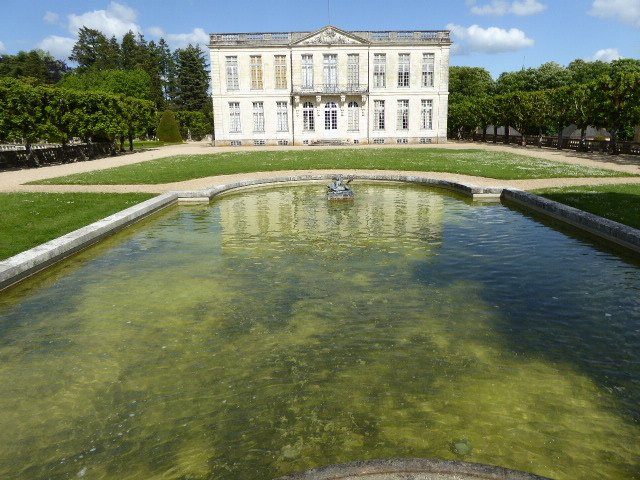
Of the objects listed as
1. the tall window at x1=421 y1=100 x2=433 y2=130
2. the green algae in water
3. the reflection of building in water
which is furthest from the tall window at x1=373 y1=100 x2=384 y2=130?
the green algae in water

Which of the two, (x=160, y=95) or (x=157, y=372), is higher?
(x=160, y=95)

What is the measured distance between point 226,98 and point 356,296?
44356 mm

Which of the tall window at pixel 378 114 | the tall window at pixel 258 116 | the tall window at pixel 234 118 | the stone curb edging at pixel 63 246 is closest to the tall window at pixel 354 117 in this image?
the tall window at pixel 378 114

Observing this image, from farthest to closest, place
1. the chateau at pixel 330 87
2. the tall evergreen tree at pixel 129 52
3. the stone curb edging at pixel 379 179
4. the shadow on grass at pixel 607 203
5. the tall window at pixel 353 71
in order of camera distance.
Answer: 1. the tall evergreen tree at pixel 129 52
2. the tall window at pixel 353 71
3. the chateau at pixel 330 87
4. the stone curb edging at pixel 379 179
5. the shadow on grass at pixel 607 203

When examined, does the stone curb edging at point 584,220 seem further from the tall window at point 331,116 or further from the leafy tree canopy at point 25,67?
the leafy tree canopy at point 25,67

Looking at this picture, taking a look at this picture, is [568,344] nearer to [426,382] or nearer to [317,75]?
[426,382]

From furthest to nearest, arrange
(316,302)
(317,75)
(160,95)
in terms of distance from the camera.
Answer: (160,95) → (317,75) → (316,302)

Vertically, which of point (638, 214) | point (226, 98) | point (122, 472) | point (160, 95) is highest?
point (160, 95)

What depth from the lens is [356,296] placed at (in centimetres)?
712

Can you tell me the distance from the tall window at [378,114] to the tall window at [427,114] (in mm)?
4400

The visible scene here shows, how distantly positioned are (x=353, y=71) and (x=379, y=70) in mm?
2701

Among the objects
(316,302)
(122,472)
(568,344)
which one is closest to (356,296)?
(316,302)

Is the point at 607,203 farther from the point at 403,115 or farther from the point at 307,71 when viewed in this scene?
the point at 307,71

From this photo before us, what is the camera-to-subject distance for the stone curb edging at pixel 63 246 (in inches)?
304
